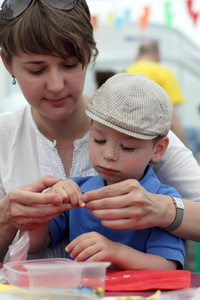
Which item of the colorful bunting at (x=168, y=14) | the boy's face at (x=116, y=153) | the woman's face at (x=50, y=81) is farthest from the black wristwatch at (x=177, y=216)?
the colorful bunting at (x=168, y=14)

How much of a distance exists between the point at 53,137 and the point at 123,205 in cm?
65

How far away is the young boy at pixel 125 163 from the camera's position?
46.7 inches

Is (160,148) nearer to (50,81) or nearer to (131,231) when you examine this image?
(131,231)

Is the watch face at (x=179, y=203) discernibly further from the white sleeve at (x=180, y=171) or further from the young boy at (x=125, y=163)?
the white sleeve at (x=180, y=171)

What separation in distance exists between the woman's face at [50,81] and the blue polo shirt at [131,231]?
276 millimetres

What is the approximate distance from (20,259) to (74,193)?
0.77ft

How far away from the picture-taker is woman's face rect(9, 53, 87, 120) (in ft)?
4.66

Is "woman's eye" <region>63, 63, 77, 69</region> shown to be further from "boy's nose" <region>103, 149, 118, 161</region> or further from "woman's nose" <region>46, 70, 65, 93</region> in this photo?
"boy's nose" <region>103, 149, 118, 161</region>

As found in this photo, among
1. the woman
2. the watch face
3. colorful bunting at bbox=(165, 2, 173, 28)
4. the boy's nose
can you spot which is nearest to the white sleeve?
the woman

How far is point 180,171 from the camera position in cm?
154

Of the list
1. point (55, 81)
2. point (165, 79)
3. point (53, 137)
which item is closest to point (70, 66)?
point (55, 81)

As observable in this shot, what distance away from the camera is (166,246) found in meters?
1.24

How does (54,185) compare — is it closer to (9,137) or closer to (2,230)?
(2,230)

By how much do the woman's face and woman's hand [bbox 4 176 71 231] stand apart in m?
0.34
